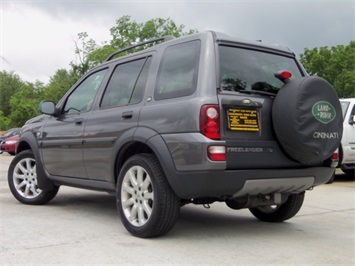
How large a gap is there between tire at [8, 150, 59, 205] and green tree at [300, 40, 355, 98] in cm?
3326

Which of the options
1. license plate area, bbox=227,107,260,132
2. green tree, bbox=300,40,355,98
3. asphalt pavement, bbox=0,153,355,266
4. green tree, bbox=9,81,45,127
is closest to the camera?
asphalt pavement, bbox=0,153,355,266

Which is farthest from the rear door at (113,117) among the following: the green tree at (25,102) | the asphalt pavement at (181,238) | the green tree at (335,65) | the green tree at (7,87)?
the green tree at (7,87)

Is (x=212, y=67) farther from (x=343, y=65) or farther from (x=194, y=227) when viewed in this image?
(x=343, y=65)

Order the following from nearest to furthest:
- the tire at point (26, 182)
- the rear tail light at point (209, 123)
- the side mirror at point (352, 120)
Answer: the rear tail light at point (209, 123) < the tire at point (26, 182) < the side mirror at point (352, 120)

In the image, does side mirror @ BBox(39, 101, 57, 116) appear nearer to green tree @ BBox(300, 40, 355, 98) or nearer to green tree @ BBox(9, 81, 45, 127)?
green tree @ BBox(300, 40, 355, 98)

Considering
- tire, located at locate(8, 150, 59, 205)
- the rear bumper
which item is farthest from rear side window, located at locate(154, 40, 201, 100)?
tire, located at locate(8, 150, 59, 205)

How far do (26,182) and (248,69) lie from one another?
3.75 metres

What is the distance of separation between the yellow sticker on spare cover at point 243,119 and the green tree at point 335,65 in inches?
1341

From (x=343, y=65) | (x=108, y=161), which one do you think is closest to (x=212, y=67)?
(x=108, y=161)

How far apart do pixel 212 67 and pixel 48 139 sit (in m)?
2.86

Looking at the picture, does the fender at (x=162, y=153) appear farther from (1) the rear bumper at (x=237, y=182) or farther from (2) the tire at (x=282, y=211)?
(2) the tire at (x=282, y=211)

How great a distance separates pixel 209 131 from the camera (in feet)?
12.7

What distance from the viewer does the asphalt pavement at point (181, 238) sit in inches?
147

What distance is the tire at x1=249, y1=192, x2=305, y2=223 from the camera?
514cm
